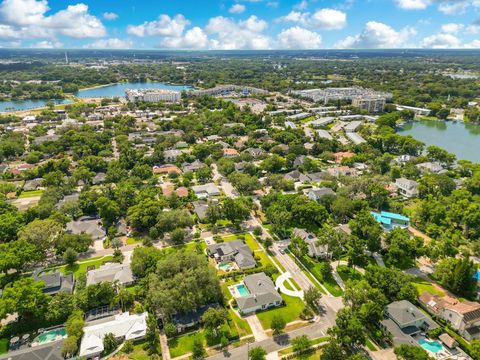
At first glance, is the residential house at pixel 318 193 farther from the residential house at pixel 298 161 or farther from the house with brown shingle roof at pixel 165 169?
the house with brown shingle roof at pixel 165 169

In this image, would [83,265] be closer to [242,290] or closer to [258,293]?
[242,290]

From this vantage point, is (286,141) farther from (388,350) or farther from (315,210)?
(388,350)

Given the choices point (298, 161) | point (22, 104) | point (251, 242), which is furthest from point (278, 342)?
point (22, 104)

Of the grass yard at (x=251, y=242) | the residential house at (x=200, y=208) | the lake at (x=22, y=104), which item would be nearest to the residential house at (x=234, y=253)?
the grass yard at (x=251, y=242)

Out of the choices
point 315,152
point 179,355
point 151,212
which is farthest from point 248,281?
point 315,152

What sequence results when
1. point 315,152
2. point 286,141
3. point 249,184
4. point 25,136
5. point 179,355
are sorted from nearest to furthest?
point 179,355, point 249,184, point 315,152, point 286,141, point 25,136

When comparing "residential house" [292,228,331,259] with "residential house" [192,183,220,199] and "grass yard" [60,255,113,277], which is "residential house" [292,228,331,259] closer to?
"residential house" [192,183,220,199]

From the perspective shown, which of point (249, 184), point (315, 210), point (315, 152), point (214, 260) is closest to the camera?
point (214, 260)
